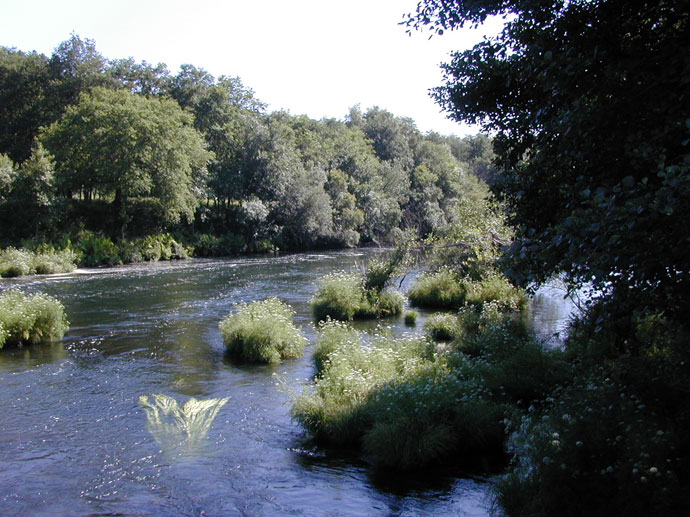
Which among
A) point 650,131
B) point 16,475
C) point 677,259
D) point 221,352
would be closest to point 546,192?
point 650,131

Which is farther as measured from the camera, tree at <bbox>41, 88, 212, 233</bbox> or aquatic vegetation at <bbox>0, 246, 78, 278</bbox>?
tree at <bbox>41, 88, 212, 233</bbox>

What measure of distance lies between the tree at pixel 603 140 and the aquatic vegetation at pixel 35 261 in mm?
30950

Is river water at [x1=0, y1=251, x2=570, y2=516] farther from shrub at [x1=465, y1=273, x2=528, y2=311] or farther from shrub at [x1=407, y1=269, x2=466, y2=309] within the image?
shrub at [x1=407, y1=269, x2=466, y2=309]

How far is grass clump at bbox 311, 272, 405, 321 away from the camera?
63.7 ft

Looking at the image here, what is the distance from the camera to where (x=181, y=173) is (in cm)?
4466

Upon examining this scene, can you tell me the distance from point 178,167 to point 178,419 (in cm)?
3740

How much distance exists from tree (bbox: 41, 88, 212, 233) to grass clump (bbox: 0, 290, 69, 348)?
26779 mm

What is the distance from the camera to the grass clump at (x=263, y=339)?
14.0 m

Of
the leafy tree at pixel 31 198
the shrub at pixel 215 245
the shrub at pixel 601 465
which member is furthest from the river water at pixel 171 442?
the shrub at pixel 215 245

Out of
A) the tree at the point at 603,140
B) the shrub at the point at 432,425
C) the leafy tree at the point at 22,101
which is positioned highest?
the leafy tree at the point at 22,101

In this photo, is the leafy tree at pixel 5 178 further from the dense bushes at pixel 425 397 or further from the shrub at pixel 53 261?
the dense bushes at pixel 425 397

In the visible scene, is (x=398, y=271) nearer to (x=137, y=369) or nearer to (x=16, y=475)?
(x=137, y=369)

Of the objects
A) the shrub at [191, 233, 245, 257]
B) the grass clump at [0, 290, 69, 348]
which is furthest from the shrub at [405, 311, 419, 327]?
the shrub at [191, 233, 245, 257]

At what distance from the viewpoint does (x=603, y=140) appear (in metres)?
5.68
